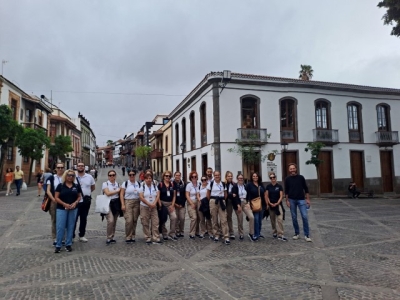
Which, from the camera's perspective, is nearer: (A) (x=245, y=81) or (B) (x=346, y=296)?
(B) (x=346, y=296)

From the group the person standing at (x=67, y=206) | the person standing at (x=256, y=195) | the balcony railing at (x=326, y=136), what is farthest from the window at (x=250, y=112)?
the person standing at (x=67, y=206)

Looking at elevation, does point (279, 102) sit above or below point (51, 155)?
above

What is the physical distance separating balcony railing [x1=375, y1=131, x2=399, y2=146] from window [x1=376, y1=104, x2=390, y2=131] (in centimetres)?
63

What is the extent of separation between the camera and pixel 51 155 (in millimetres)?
33469

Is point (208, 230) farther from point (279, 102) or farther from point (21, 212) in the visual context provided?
point (279, 102)

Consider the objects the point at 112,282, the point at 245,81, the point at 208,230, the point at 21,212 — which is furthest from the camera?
the point at 245,81

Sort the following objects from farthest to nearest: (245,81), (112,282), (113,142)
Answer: (113,142)
(245,81)
(112,282)

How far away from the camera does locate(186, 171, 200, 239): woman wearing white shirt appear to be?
7427 mm

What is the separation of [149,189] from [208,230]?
1942mm

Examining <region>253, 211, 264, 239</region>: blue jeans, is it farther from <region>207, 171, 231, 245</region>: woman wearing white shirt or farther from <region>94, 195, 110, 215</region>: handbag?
<region>94, 195, 110, 215</region>: handbag

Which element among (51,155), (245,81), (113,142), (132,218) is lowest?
(132,218)

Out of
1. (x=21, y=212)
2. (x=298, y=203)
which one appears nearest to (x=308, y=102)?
(x=298, y=203)

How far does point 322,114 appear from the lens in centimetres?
2156

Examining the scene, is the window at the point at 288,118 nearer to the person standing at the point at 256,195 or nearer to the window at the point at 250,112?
the window at the point at 250,112
